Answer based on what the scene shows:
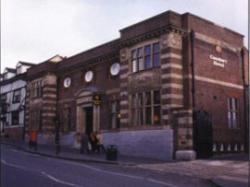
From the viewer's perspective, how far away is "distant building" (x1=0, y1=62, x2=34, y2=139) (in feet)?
151

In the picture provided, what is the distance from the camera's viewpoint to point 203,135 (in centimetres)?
2541

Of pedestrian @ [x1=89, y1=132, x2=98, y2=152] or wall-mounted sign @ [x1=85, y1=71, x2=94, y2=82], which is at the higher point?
wall-mounted sign @ [x1=85, y1=71, x2=94, y2=82]

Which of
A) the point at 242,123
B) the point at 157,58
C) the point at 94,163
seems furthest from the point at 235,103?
the point at 94,163

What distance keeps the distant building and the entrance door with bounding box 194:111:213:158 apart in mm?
Answer: 24824

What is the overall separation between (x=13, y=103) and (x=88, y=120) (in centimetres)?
1711

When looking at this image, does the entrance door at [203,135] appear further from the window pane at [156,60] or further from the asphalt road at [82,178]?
the asphalt road at [82,178]

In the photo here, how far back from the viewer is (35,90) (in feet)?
135

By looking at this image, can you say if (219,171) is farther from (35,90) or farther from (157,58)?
(35,90)

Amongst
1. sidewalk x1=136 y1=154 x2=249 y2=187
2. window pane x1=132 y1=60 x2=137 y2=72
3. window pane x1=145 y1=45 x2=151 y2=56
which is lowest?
sidewalk x1=136 y1=154 x2=249 y2=187

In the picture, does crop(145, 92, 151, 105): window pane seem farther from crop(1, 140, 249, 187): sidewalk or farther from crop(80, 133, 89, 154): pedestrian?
crop(1, 140, 249, 187): sidewalk

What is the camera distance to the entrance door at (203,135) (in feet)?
81.8

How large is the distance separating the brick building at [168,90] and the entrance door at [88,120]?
0.09 meters

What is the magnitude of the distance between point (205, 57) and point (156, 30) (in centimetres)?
391

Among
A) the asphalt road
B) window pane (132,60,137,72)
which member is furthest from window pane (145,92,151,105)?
the asphalt road
